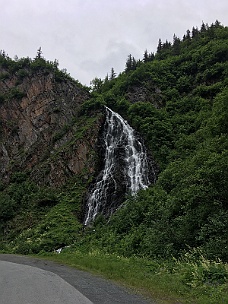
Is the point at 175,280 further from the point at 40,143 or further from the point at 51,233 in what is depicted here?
the point at 40,143

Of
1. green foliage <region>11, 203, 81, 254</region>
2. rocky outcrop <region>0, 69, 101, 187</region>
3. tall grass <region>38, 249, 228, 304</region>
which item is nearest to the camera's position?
tall grass <region>38, 249, 228, 304</region>

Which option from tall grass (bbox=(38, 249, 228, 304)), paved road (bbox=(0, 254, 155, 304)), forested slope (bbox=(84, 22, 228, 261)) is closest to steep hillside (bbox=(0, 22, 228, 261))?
forested slope (bbox=(84, 22, 228, 261))

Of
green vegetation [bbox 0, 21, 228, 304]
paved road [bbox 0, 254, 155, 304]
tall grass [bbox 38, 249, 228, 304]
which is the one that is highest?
green vegetation [bbox 0, 21, 228, 304]

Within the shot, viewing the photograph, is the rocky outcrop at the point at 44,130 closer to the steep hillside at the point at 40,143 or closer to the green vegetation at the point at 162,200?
the steep hillside at the point at 40,143

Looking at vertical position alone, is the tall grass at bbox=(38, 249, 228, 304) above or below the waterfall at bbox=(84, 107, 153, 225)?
below

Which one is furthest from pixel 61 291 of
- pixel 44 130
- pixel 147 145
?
pixel 44 130

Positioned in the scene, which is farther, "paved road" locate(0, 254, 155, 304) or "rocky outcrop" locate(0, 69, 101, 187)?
"rocky outcrop" locate(0, 69, 101, 187)

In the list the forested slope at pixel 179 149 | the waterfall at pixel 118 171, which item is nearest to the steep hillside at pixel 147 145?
the forested slope at pixel 179 149

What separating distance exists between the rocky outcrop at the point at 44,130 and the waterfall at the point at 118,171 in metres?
2.58

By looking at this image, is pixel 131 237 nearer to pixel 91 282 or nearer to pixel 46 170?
pixel 91 282

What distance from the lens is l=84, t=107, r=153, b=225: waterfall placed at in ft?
111

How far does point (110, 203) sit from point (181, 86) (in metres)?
30.1

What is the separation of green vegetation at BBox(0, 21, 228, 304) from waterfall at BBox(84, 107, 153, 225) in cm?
177

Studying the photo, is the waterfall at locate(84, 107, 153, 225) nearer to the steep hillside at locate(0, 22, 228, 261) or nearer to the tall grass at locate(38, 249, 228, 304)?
the steep hillside at locate(0, 22, 228, 261)
